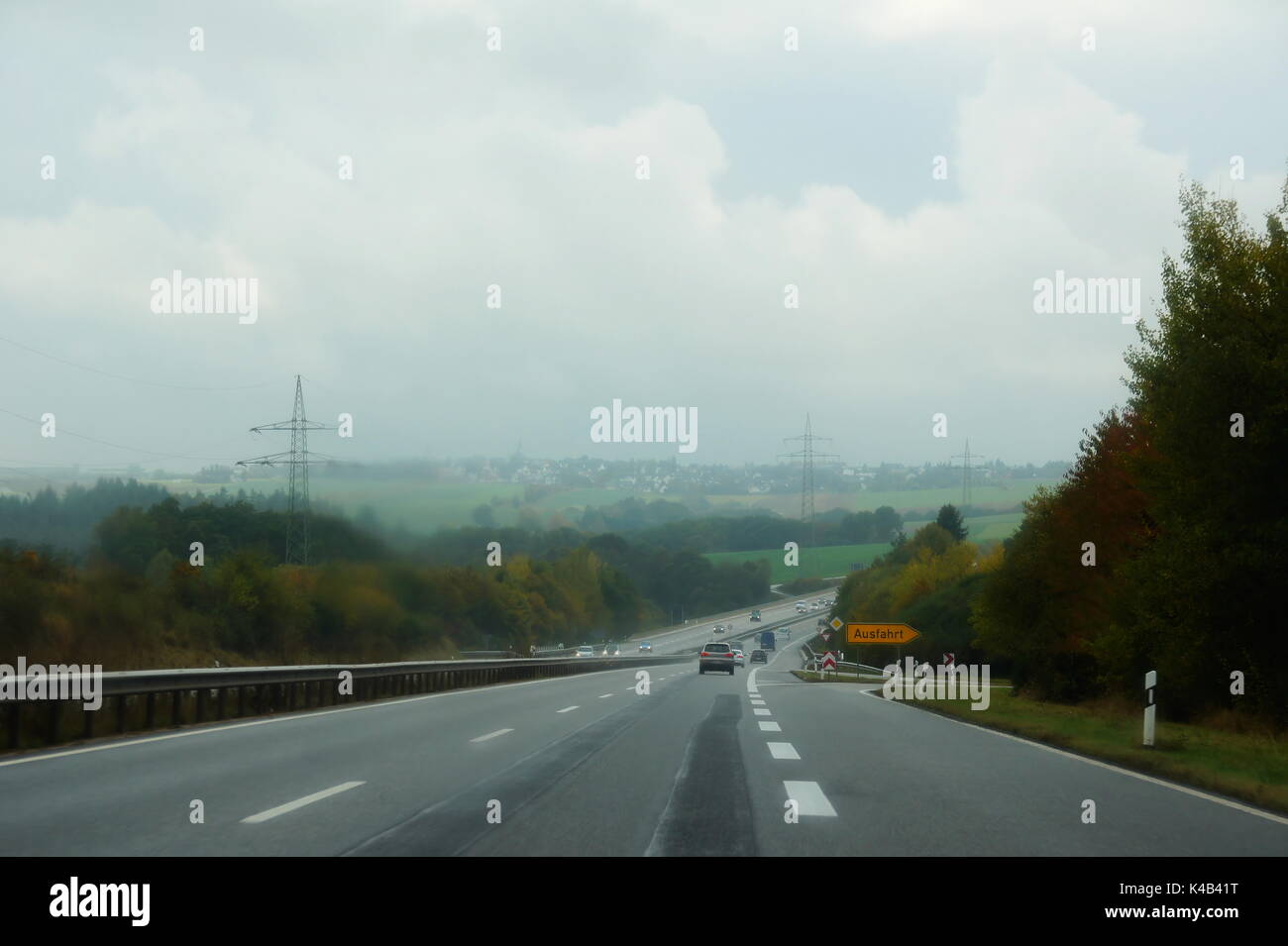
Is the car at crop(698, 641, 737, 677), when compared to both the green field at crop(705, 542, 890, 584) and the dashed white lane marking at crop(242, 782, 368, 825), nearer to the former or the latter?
the dashed white lane marking at crop(242, 782, 368, 825)

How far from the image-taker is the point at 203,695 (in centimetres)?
1964

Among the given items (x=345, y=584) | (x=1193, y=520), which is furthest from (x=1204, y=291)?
(x=345, y=584)

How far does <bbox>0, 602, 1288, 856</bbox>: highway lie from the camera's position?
8.10 metres

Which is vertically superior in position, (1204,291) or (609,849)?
(1204,291)

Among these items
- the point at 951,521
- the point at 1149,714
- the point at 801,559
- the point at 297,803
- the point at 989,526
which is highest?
the point at 951,521

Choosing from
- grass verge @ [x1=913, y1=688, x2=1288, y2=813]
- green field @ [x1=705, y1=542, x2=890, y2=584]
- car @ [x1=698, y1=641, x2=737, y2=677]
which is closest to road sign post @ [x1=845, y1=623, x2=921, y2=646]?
car @ [x1=698, y1=641, x2=737, y2=677]

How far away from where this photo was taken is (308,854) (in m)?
7.53

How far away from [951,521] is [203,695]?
161 meters

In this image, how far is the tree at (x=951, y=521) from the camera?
171500 millimetres

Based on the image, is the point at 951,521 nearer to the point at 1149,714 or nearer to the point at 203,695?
the point at 1149,714

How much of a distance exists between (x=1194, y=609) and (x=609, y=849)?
19.8 meters

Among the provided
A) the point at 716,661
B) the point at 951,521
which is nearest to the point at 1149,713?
the point at 716,661
